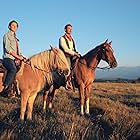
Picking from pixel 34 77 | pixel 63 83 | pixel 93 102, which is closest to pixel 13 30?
pixel 34 77

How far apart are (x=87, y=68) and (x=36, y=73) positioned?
261cm

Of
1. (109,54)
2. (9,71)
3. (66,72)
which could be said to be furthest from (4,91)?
(109,54)

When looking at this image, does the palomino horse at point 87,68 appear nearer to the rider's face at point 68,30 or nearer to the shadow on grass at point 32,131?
the rider's face at point 68,30

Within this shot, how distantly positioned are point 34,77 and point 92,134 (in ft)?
9.57

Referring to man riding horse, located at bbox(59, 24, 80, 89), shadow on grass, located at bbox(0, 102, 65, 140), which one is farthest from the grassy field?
man riding horse, located at bbox(59, 24, 80, 89)

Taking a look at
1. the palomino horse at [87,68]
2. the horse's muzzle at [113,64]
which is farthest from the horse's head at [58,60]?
the horse's muzzle at [113,64]

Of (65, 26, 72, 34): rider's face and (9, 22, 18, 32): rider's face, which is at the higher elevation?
(65, 26, 72, 34): rider's face

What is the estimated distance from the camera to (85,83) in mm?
11609

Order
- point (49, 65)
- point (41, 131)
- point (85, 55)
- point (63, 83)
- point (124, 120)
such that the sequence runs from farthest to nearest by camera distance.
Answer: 1. point (85, 55)
2. point (63, 83)
3. point (49, 65)
4. point (124, 120)
5. point (41, 131)

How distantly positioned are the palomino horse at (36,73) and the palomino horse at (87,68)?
3.81ft

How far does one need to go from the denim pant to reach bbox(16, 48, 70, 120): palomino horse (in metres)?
0.19

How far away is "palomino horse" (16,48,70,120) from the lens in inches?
362

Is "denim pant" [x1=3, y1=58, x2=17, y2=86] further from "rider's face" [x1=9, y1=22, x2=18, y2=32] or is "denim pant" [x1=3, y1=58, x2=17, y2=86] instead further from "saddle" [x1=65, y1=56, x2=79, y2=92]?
"saddle" [x1=65, y1=56, x2=79, y2=92]

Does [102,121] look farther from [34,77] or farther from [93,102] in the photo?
[93,102]
